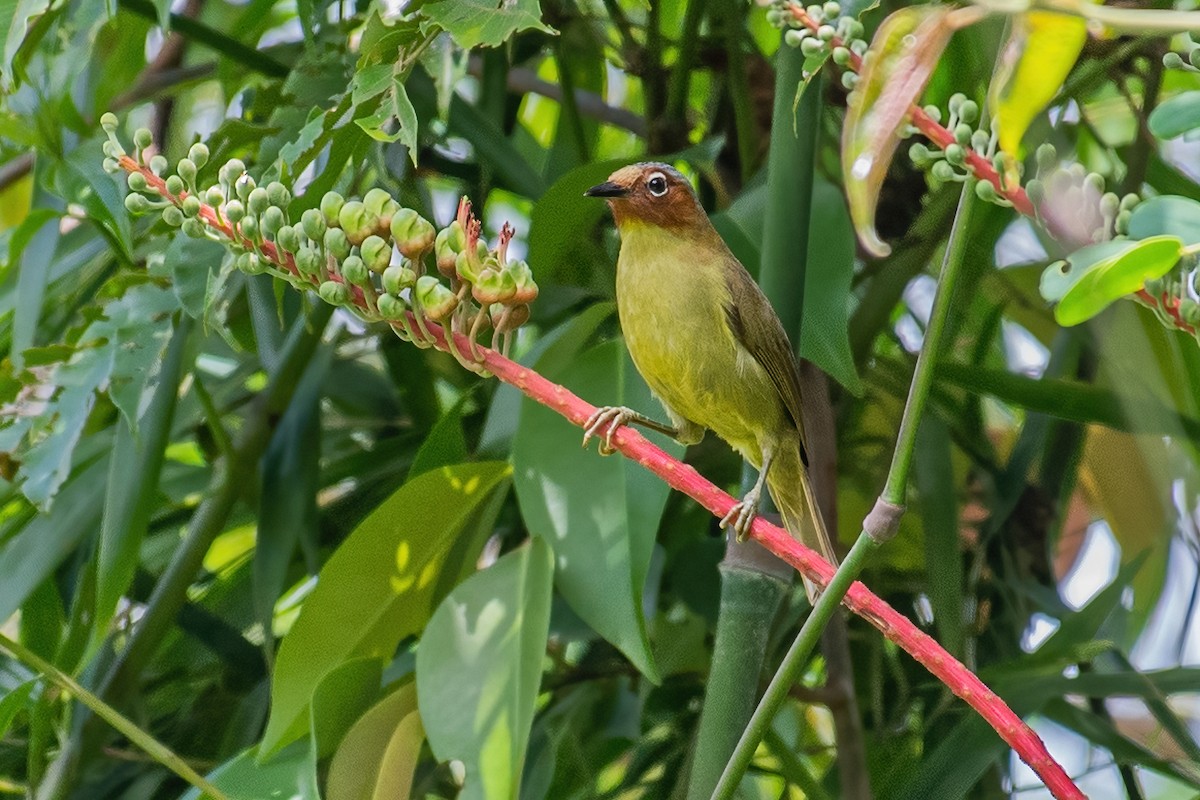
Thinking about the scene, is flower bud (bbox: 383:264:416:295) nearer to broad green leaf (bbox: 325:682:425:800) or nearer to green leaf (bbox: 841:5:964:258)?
green leaf (bbox: 841:5:964:258)

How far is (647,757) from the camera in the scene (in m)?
1.86

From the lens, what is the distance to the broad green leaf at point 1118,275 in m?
0.67

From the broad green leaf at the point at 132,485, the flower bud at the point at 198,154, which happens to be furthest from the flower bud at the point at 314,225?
the broad green leaf at the point at 132,485

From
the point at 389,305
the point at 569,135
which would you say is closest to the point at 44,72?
the point at 569,135

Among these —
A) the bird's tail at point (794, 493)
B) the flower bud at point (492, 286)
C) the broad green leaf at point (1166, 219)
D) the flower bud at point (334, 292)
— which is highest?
the broad green leaf at point (1166, 219)

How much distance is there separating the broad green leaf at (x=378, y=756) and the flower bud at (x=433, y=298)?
0.54 metres

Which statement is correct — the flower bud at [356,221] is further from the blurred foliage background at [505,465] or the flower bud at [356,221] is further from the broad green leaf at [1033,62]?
the broad green leaf at [1033,62]

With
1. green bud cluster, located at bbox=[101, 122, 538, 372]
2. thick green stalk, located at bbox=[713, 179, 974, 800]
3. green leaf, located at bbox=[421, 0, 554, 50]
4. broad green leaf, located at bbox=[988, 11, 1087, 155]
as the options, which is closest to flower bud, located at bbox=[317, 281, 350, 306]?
green bud cluster, located at bbox=[101, 122, 538, 372]

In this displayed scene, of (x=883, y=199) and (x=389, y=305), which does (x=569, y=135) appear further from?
(x=389, y=305)

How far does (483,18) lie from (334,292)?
338mm

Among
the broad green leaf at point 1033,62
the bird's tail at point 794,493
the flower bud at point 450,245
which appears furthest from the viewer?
the bird's tail at point 794,493

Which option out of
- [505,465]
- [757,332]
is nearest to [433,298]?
[505,465]

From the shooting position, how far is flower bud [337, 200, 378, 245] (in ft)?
3.21

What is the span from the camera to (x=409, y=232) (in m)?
0.98
